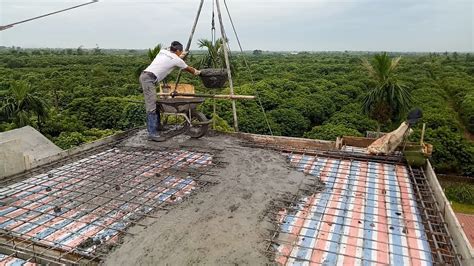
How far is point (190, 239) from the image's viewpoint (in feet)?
10.7

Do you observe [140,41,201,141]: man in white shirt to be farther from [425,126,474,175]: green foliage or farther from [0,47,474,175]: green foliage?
[425,126,474,175]: green foliage

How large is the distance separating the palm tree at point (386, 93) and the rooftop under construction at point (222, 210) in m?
8.06

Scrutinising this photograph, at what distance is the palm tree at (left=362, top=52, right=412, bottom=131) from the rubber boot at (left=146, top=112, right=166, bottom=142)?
30.7 ft

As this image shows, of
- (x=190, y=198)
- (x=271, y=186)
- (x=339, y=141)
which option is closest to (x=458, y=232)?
Answer: (x=271, y=186)

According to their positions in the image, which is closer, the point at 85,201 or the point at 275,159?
the point at 85,201

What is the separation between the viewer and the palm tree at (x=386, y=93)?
12930 millimetres

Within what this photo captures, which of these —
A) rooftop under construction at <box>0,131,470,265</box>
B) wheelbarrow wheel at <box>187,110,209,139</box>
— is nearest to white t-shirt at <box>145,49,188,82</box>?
wheelbarrow wheel at <box>187,110,209,139</box>

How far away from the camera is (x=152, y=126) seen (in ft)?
20.2

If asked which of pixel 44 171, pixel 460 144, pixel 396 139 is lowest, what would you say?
pixel 460 144

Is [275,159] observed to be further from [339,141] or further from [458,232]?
[458,232]

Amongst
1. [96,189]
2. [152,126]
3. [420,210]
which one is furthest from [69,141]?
[420,210]

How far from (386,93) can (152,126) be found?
9981mm

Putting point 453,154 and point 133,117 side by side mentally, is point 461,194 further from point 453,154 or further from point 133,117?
point 133,117

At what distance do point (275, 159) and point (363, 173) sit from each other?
53.0 inches
